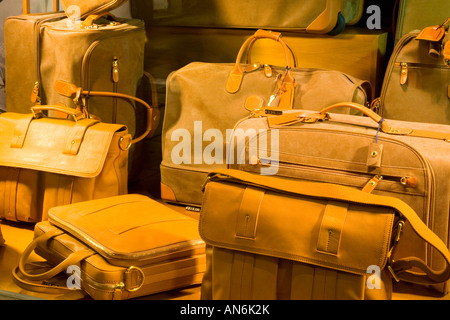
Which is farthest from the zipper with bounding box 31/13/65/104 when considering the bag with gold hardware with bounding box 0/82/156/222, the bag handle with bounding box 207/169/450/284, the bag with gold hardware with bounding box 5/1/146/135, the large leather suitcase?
the bag handle with bounding box 207/169/450/284

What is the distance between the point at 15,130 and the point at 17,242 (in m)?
0.31

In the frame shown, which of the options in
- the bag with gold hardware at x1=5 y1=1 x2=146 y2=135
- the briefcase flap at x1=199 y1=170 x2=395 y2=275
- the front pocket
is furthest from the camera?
the bag with gold hardware at x1=5 y1=1 x2=146 y2=135

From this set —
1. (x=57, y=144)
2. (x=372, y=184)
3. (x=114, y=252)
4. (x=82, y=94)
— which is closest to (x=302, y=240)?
(x=372, y=184)

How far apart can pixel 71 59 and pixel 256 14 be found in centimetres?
58

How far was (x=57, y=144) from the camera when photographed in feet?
5.65

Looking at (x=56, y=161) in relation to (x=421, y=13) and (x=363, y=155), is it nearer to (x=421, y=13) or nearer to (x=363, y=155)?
(x=363, y=155)

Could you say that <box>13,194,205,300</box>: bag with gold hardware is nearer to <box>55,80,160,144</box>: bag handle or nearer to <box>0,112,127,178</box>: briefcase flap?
<box>0,112,127,178</box>: briefcase flap

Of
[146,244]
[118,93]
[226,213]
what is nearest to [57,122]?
[118,93]

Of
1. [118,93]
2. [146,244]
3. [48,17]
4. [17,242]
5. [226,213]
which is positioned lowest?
[17,242]

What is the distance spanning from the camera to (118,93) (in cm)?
195

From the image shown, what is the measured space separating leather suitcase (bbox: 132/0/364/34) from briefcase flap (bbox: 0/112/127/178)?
1.80 feet

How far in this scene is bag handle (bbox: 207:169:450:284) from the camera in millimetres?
1169

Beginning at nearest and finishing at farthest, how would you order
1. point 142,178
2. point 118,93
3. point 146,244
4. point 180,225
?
point 146,244, point 180,225, point 118,93, point 142,178

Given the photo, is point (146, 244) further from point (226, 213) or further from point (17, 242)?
point (17, 242)
